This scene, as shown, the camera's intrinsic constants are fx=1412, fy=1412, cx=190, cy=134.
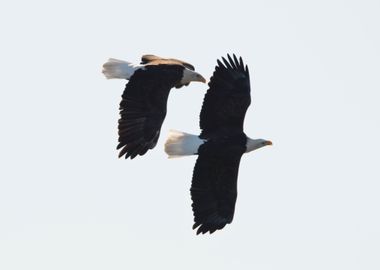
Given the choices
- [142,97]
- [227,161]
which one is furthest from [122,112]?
[227,161]

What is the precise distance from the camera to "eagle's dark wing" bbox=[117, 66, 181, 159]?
1945cm

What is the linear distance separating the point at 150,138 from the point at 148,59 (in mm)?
1613

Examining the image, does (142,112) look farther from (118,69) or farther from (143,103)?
(118,69)

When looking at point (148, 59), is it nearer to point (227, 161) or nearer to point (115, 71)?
point (115, 71)

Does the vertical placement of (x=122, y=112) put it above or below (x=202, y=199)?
above

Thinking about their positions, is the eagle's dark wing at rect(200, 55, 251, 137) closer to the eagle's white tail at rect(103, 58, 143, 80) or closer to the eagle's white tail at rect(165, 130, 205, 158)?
the eagle's white tail at rect(165, 130, 205, 158)

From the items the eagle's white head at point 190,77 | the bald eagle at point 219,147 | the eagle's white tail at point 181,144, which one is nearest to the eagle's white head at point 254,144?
the bald eagle at point 219,147

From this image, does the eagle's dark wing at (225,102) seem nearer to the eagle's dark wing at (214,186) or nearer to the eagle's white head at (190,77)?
the eagle's dark wing at (214,186)

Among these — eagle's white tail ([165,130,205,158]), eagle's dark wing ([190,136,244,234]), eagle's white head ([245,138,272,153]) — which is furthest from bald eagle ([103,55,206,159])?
eagle's white head ([245,138,272,153])

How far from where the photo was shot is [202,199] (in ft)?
63.4

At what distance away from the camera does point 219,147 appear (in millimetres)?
19281

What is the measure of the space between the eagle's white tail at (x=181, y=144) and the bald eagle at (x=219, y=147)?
0.01m

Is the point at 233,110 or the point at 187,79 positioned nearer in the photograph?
the point at 233,110

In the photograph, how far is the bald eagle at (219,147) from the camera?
1927cm
